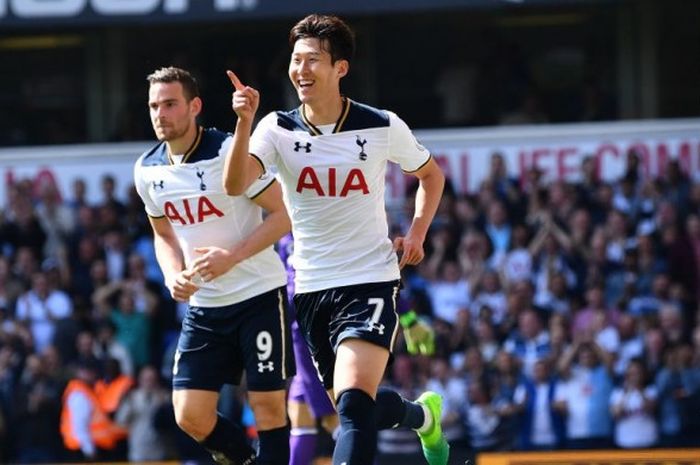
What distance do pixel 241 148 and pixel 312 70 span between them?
54cm

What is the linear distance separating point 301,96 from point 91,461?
796cm

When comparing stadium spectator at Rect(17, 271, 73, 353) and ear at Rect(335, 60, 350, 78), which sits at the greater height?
ear at Rect(335, 60, 350, 78)

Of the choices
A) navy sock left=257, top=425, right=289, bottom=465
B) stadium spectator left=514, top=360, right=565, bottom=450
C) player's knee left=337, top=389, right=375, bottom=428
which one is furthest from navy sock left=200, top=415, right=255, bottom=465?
stadium spectator left=514, top=360, right=565, bottom=450

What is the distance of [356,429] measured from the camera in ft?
24.0

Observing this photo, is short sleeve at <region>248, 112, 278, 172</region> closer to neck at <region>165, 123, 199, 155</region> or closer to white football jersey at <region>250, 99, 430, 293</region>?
white football jersey at <region>250, 99, 430, 293</region>

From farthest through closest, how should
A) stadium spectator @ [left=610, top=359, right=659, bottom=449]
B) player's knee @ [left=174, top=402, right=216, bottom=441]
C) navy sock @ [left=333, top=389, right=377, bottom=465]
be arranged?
1. stadium spectator @ [left=610, top=359, right=659, bottom=449]
2. player's knee @ [left=174, top=402, right=216, bottom=441]
3. navy sock @ [left=333, top=389, right=377, bottom=465]

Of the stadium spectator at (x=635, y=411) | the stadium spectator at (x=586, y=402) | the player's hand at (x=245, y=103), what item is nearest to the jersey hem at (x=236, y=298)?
the player's hand at (x=245, y=103)

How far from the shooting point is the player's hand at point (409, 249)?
7711 millimetres

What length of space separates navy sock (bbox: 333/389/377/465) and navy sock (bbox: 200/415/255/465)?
1039mm

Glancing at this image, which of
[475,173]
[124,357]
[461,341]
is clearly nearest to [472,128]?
[475,173]

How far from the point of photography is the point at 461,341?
1467 centimetres

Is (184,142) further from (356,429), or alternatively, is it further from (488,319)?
(488,319)

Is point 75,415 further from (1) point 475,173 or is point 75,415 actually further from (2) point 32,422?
(1) point 475,173

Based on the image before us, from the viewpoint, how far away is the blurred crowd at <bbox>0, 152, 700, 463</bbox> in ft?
46.9
